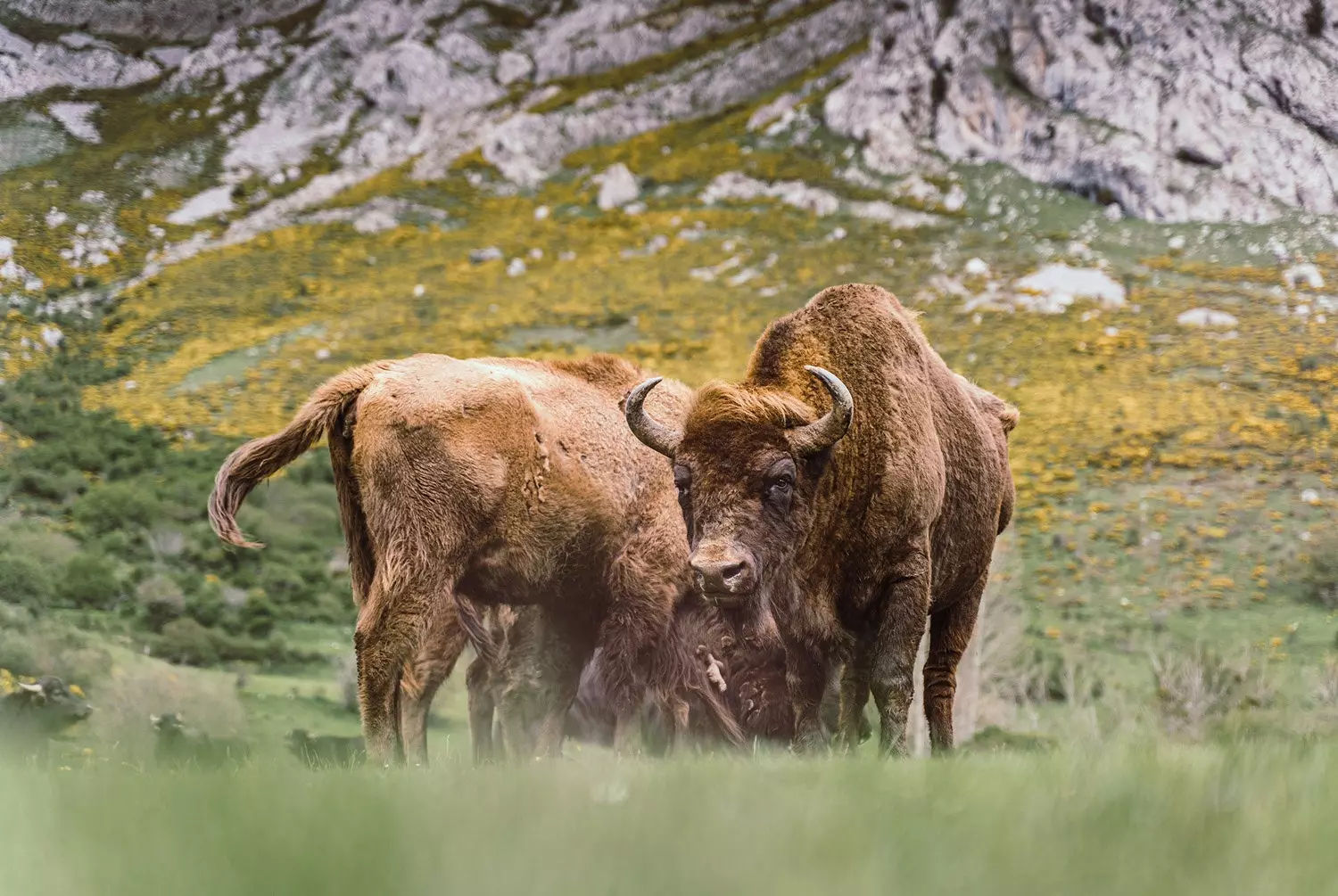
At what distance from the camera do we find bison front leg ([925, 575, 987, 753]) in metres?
5.58

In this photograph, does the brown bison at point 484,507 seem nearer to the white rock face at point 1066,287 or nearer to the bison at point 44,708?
the bison at point 44,708

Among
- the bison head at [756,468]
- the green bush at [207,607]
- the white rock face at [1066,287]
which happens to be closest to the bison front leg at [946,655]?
the bison head at [756,468]

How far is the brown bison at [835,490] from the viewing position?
450 centimetres

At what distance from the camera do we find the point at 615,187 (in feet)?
43.1

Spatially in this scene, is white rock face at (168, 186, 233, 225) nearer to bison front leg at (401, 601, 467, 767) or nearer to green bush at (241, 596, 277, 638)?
green bush at (241, 596, 277, 638)

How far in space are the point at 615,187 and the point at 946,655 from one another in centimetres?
868

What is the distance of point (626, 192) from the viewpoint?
43.0 feet

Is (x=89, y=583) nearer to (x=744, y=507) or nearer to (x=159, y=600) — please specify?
(x=159, y=600)

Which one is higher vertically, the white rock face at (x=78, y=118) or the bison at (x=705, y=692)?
the white rock face at (x=78, y=118)

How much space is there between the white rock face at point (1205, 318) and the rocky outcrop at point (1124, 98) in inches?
37.3

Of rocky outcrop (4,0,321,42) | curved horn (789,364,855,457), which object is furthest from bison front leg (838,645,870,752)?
rocky outcrop (4,0,321,42)

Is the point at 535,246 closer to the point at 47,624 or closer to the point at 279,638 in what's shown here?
the point at 279,638

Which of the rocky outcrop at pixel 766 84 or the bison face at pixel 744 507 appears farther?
the rocky outcrop at pixel 766 84

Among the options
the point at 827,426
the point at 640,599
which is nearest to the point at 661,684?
the point at 640,599
